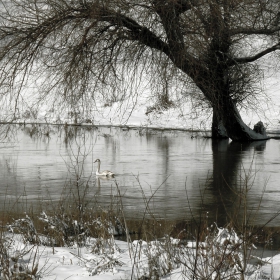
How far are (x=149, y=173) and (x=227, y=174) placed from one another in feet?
6.34

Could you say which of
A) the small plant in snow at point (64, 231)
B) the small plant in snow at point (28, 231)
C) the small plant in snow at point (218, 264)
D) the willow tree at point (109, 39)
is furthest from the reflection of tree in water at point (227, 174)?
the small plant in snow at point (28, 231)

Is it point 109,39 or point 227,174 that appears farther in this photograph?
point 227,174

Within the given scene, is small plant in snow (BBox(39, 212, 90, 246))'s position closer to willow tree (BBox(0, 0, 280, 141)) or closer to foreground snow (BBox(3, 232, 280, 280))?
foreground snow (BBox(3, 232, 280, 280))

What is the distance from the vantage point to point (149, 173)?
15094 millimetres

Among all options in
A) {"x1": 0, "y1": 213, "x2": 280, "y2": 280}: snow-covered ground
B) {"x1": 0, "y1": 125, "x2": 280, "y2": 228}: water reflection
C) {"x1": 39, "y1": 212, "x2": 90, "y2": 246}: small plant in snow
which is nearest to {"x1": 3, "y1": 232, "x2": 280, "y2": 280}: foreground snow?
{"x1": 0, "y1": 213, "x2": 280, "y2": 280}: snow-covered ground

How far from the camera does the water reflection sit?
10289 millimetres

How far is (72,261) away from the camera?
6.06m

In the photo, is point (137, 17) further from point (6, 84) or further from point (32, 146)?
point (32, 146)

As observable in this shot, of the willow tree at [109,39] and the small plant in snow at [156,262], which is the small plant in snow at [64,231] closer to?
the small plant in snow at [156,262]

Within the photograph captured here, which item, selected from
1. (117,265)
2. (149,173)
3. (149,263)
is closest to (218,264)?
(149,263)

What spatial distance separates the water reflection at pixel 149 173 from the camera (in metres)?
10.3

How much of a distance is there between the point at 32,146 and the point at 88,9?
12162 millimetres

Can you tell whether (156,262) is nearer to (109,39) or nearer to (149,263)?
(149,263)

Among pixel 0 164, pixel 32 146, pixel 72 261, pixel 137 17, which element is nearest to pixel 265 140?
pixel 32 146
